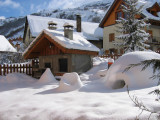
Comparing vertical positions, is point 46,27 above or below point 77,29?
above

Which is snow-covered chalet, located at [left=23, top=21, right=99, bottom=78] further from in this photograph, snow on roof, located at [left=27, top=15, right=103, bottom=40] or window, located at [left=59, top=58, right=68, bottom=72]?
snow on roof, located at [left=27, top=15, right=103, bottom=40]

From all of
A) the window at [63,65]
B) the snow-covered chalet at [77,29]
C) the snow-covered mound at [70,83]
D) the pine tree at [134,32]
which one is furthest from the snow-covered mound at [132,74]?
the snow-covered chalet at [77,29]

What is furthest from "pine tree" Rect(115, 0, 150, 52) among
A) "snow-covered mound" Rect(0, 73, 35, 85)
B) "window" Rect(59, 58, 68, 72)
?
"snow-covered mound" Rect(0, 73, 35, 85)

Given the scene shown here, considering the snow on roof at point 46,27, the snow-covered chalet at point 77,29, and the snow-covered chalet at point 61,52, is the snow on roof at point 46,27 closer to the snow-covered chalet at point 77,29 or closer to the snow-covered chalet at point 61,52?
the snow-covered chalet at point 77,29

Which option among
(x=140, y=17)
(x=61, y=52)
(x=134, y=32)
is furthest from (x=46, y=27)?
(x=61, y=52)

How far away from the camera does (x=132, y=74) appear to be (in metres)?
6.67

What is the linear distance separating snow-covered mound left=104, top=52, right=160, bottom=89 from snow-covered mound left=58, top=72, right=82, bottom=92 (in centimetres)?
125

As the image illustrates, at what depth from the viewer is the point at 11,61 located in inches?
904

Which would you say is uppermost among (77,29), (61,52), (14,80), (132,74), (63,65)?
(77,29)

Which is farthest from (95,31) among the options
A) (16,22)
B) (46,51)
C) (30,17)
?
(16,22)

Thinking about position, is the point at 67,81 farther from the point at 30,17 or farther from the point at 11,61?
the point at 30,17

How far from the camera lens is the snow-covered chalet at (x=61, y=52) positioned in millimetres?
10383

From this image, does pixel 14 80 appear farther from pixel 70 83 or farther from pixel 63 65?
pixel 70 83

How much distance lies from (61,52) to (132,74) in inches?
220
